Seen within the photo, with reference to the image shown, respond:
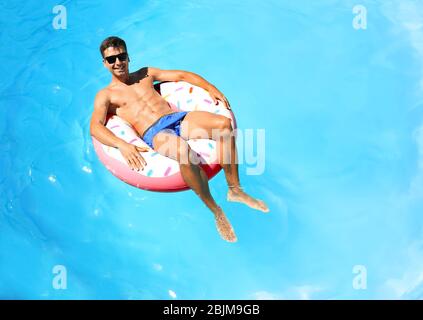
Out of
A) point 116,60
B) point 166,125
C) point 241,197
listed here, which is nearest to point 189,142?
point 166,125

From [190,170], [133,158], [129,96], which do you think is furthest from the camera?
[129,96]

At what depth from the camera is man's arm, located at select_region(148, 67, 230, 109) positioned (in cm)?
552

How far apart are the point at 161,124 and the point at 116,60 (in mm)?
597

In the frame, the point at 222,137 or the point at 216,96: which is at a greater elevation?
the point at 216,96

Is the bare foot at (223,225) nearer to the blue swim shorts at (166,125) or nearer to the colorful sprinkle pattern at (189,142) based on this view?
the colorful sprinkle pattern at (189,142)

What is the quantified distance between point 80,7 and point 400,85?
329cm

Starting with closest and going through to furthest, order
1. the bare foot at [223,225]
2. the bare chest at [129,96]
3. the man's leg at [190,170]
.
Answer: the man's leg at [190,170] < the bare foot at [223,225] < the bare chest at [129,96]

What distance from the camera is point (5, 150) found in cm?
645

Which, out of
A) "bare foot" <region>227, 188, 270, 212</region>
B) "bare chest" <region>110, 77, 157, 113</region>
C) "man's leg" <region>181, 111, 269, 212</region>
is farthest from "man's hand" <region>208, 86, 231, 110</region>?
"bare foot" <region>227, 188, 270, 212</region>

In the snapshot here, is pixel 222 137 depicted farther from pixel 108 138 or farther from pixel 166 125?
pixel 108 138

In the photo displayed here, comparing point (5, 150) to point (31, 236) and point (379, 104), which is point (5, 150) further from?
point (379, 104)

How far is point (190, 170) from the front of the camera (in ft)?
16.2

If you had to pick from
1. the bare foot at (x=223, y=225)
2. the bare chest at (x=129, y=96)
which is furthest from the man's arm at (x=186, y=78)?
the bare foot at (x=223, y=225)

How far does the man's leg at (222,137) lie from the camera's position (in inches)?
201
